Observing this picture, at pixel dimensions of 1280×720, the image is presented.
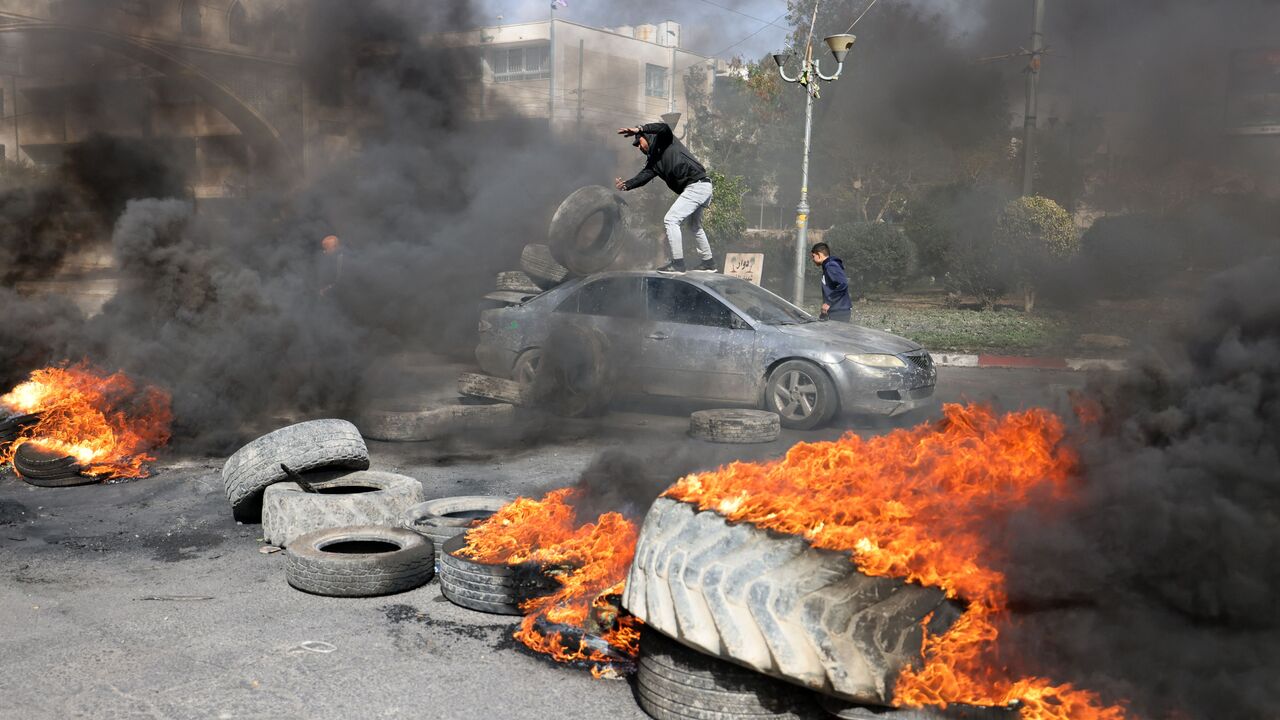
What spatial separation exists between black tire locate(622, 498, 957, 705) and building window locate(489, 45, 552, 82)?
13.7 metres

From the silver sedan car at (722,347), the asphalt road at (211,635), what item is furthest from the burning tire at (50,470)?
the silver sedan car at (722,347)

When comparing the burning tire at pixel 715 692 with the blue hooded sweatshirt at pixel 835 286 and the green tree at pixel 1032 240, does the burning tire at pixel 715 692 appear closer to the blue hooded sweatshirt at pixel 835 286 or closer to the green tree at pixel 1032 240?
the green tree at pixel 1032 240

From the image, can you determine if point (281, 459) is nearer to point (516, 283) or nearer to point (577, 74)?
point (516, 283)

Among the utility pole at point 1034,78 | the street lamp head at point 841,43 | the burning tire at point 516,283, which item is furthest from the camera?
the street lamp head at point 841,43

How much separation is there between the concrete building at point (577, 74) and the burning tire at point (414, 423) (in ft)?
23.2

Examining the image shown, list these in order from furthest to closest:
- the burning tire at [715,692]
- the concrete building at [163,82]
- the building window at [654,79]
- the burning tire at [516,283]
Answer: the building window at [654,79] → the concrete building at [163,82] → the burning tire at [516,283] → the burning tire at [715,692]

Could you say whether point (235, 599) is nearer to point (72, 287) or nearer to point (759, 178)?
point (72, 287)

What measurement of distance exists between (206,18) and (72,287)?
492cm

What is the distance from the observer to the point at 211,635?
4.29 metres

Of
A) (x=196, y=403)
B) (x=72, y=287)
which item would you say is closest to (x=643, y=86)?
(x=72, y=287)

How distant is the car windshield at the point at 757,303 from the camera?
9.55m

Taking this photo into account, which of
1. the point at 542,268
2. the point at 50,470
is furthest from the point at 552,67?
the point at 50,470

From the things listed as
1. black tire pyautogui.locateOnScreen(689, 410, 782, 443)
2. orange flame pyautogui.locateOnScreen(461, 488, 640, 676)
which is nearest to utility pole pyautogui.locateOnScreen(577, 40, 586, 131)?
black tire pyautogui.locateOnScreen(689, 410, 782, 443)

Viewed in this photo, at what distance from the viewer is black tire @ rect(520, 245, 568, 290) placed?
1101 cm
